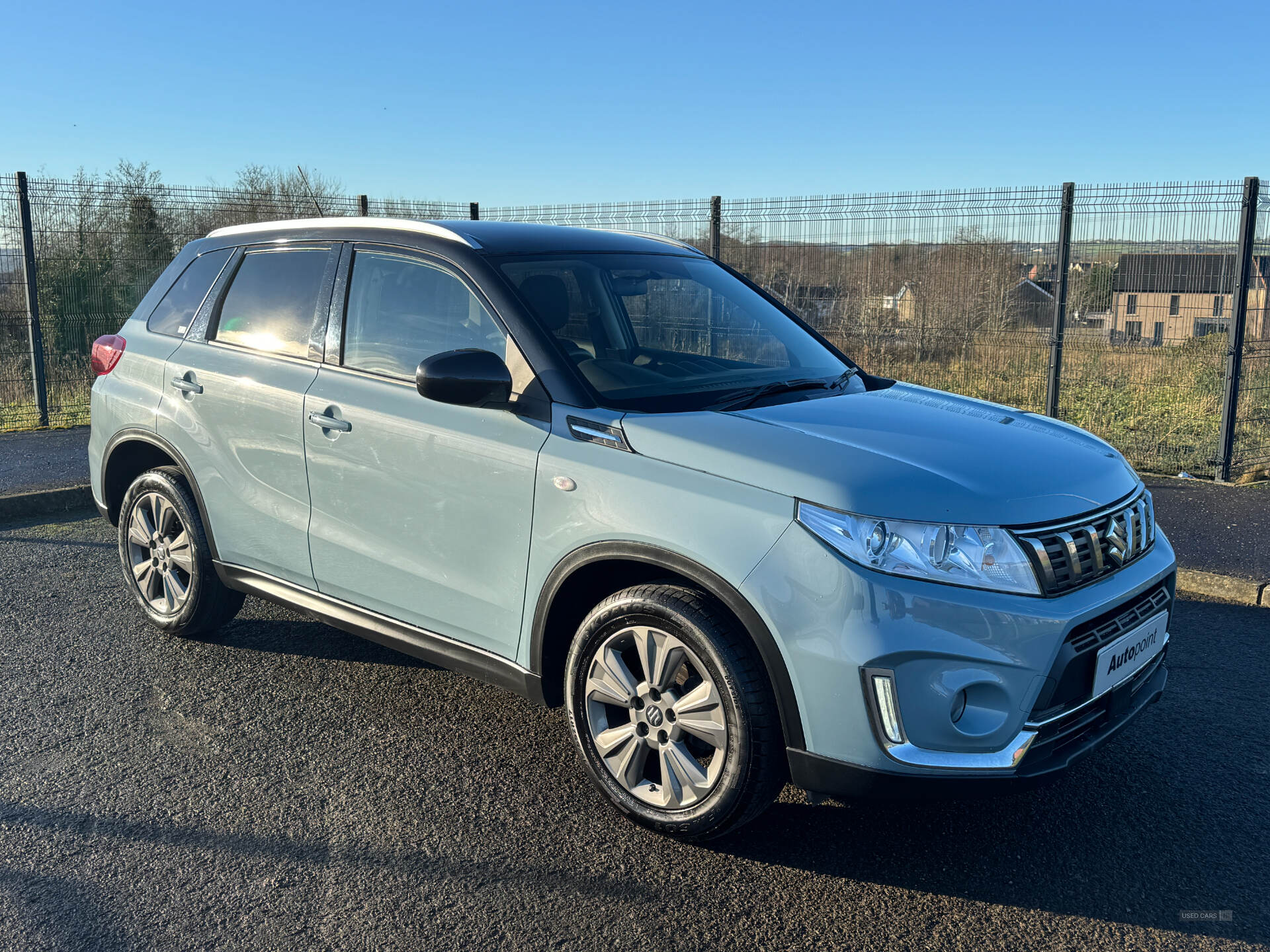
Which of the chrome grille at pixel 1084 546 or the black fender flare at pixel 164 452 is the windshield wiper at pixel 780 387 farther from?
the black fender flare at pixel 164 452

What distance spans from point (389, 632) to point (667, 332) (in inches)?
62.3

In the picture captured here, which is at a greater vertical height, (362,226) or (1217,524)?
(362,226)

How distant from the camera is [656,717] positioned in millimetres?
3277

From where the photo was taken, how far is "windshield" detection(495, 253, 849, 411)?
3689mm

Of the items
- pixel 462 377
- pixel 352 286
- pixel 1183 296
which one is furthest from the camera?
pixel 1183 296

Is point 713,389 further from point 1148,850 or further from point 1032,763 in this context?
point 1148,850

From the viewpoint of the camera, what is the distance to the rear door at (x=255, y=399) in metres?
4.25

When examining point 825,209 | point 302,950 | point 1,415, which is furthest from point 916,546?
point 1,415

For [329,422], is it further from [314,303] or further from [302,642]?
[302,642]

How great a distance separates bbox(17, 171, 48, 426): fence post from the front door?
889cm

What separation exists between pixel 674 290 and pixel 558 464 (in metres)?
1.41

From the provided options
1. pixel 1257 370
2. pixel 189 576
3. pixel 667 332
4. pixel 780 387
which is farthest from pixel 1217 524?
pixel 189 576

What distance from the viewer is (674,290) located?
450cm

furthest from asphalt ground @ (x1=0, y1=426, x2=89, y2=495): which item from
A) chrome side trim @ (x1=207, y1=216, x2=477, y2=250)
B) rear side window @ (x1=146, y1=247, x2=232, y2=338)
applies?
chrome side trim @ (x1=207, y1=216, x2=477, y2=250)
